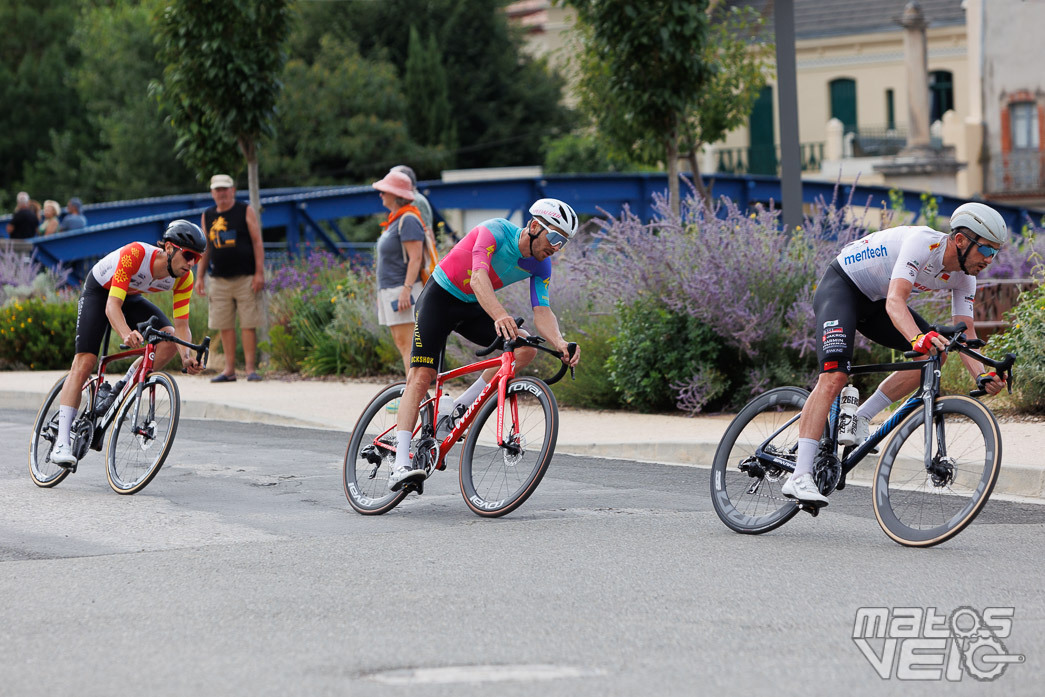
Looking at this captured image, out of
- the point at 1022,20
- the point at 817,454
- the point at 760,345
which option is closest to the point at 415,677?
the point at 817,454

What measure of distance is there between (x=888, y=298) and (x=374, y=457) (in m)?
2.96

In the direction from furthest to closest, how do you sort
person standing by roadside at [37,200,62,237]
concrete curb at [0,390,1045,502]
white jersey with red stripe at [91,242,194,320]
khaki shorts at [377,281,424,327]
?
1. person standing by roadside at [37,200,62,237]
2. khaki shorts at [377,281,424,327]
3. white jersey with red stripe at [91,242,194,320]
4. concrete curb at [0,390,1045,502]

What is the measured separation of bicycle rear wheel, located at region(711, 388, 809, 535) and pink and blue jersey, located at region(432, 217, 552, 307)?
1.26m

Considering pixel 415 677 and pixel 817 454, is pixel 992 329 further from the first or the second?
pixel 415 677

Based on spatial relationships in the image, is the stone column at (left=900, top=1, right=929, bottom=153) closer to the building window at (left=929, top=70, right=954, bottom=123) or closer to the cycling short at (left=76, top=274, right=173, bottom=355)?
the building window at (left=929, top=70, right=954, bottom=123)

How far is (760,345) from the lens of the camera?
12.0m

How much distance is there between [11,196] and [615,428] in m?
56.1

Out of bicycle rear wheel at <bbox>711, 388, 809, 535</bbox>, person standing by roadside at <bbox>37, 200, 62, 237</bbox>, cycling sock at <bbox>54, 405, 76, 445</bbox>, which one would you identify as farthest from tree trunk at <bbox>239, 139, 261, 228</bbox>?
bicycle rear wheel at <bbox>711, 388, 809, 535</bbox>

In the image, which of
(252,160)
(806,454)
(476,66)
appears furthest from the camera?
(476,66)

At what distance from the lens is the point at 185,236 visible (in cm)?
877

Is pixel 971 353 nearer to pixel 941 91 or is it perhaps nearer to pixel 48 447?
pixel 48 447

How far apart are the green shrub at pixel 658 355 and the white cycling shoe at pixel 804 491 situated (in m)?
4.74

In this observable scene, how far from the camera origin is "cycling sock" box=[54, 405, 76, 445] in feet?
29.9

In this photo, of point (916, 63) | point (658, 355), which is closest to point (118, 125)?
point (916, 63)
